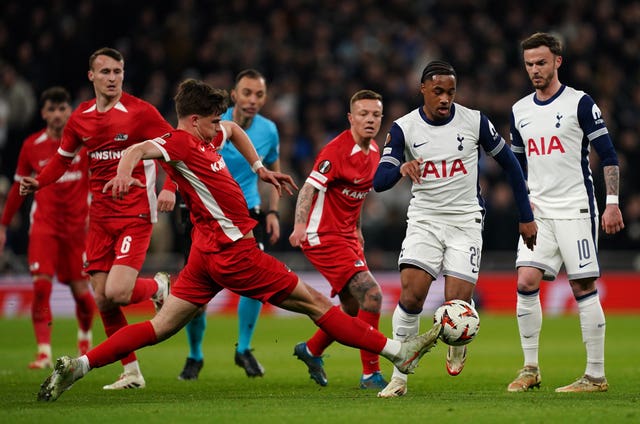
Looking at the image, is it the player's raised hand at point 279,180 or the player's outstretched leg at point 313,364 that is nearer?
the player's raised hand at point 279,180

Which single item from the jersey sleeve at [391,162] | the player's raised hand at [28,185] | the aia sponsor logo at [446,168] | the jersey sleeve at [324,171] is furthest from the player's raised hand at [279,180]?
the player's raised hand at [28,185]

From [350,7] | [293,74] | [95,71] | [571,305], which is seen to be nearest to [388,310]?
[571,305]

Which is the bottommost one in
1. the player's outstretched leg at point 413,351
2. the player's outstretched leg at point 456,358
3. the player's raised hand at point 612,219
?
the player's outstretched leg at point 456,358

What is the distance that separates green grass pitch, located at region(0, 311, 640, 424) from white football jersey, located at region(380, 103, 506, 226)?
1.45 m

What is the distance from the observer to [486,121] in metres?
8.61

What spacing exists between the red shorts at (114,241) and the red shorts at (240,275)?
1602mm

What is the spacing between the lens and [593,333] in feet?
29.2

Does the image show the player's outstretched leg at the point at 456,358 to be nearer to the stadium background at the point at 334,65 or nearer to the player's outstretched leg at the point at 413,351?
the player's outstretched leg at the point at 413,351

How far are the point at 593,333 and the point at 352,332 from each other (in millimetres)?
2156

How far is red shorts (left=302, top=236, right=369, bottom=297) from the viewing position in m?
9.68

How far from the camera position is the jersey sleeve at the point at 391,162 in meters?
8.23

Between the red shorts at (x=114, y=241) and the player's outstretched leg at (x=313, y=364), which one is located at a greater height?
the red shorts at (x=114, y=241)

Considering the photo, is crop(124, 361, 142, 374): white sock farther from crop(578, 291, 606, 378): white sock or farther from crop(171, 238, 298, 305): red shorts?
crop(578, 291, 606, 378): white sock

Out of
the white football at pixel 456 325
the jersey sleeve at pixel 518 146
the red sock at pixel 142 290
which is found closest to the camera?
the white football at pixel 456 325
